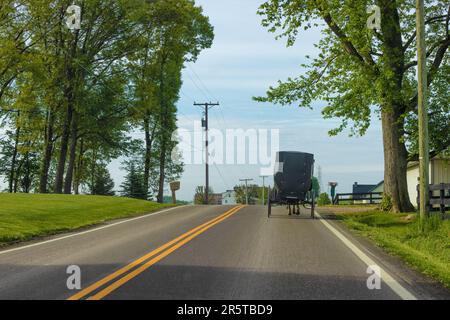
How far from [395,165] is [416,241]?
9.84 metres

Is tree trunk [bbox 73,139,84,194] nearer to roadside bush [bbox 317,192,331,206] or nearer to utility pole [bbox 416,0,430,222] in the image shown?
roadside bush [bbox 317,192,331,206]

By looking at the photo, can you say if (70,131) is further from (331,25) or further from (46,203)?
(331,25)

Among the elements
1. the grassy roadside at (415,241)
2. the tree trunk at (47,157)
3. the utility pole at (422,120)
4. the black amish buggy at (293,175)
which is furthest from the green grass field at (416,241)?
the tree trunk at (47,157)

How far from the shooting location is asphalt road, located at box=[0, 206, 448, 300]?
284 inches

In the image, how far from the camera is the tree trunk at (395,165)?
2300 cm

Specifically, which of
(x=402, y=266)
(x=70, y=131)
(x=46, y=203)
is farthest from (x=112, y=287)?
(x=70, y=131)

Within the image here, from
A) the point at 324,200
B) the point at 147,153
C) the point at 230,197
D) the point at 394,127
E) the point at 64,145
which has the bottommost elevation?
the point at 324,200

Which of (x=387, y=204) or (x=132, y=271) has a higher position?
(x=387, y=204)

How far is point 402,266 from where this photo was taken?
379 inches

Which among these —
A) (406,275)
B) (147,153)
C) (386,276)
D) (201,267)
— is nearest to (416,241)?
(406,275)

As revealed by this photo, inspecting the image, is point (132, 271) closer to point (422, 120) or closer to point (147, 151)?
point (422, 120)

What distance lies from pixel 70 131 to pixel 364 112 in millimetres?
26695

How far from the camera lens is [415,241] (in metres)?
13.9

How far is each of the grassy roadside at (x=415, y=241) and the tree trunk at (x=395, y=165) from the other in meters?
2.02
